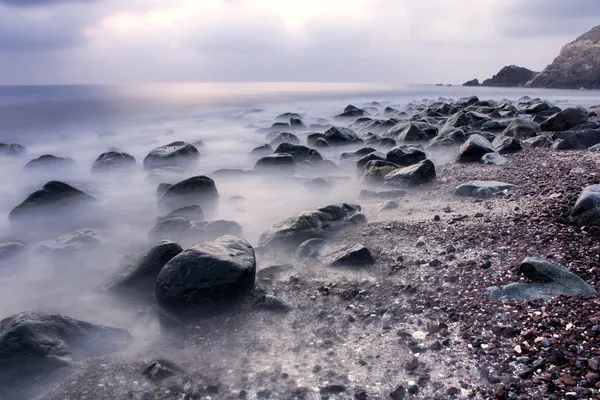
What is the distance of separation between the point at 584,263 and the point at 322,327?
2.18m

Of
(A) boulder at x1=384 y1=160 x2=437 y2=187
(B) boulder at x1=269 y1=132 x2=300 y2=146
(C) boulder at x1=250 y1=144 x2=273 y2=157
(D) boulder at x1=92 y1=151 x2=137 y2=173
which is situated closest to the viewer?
(A) boulder at x1=384 y1=160 x2=437 y2=187

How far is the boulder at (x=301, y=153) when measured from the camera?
990cm

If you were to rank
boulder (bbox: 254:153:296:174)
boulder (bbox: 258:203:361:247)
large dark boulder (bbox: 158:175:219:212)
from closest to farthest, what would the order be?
boulder (bbox: 258:203:361:247) < large dark boulder (bbox: 158:175:219:212) < boulder (bbox: 254:153:296:174)

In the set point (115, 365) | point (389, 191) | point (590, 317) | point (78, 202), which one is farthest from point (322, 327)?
point (78, 202)

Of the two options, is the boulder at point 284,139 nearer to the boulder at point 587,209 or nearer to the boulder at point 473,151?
the boulder at point 473,151

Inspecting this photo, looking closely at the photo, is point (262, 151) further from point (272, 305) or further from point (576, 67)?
point (576, 67)

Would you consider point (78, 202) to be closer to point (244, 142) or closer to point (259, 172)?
point (259, 172)

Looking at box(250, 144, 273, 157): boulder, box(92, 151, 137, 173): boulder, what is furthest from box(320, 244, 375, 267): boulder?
box(92, 151, 137, 173): boulder

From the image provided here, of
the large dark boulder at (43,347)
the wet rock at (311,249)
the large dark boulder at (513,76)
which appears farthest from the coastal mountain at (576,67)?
the large dark boulder at (43,347)

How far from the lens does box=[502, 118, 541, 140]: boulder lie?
10547 mm

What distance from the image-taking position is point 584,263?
342cm

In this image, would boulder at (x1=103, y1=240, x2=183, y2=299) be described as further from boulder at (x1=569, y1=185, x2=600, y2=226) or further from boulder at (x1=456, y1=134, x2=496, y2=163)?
boulder at (x1=456, y1=134, x2=496, y2=163)

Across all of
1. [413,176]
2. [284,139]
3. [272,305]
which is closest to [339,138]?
[284,139]

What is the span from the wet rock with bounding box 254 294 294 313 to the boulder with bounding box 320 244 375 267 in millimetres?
800
